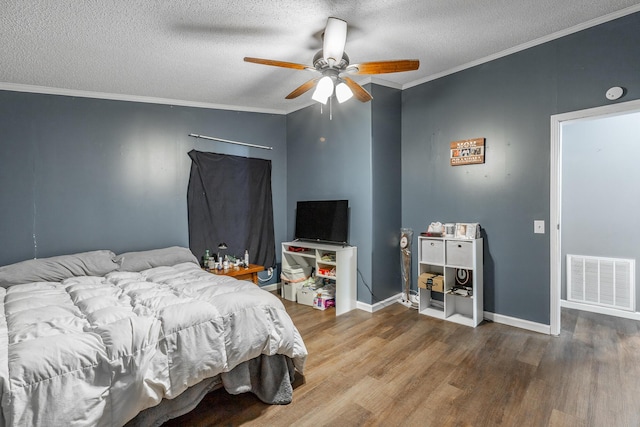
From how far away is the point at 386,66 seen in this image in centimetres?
231

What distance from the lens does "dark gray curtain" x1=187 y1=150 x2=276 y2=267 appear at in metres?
3.91

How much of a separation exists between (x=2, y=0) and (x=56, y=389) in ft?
7.74

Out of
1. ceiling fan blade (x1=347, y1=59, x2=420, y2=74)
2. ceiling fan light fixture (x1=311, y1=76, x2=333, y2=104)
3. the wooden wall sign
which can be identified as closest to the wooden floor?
the wooden wall sign

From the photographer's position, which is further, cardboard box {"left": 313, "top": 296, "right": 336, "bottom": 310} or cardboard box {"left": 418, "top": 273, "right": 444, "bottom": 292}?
cardboard box {"left": 313, "top": 296, "right": 336, "bottom": 310}

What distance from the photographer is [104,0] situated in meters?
1.99

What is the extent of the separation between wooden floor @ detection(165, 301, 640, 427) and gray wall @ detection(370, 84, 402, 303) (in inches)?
30.3

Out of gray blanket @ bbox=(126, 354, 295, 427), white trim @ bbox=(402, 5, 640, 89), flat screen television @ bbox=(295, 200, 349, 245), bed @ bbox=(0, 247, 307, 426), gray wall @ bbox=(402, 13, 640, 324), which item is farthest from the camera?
flat screen television @ bbox=(295, 200, 349, 245)

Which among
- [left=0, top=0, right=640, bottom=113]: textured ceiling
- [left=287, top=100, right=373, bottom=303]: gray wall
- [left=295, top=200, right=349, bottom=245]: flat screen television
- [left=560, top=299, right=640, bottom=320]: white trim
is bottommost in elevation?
[left=560, top=299, right=640, bottom=320]: white trim

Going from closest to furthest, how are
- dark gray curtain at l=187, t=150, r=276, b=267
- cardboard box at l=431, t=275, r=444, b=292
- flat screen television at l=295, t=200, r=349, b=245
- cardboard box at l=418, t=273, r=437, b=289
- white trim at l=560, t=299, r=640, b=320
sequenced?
white trim at l=560, t=299, r=640, b=320, cardboard box at l=431, t=275, r=444, b=292, cardboard box at l=418, t=273, r=437, b=289, flat screen television at l=295, t=200, r=349, b=245, dark gray curtain at l=187, t=150, r=276, b=267

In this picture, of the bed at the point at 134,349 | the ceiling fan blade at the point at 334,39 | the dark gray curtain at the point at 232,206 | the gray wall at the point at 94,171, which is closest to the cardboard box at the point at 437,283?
the bed at the point at 134,349

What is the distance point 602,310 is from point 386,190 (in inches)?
105

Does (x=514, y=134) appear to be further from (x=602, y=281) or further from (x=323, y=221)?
(x=323, y=221)

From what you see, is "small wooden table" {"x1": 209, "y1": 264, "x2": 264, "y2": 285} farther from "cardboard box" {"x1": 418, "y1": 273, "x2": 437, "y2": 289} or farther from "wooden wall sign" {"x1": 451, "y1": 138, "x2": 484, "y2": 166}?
"wooden wall sign" {"x1": 451, "y1": 138, "x2": 484, "y2": 166}

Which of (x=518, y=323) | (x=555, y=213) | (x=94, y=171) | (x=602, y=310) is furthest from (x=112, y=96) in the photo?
(x=602, y=310)
